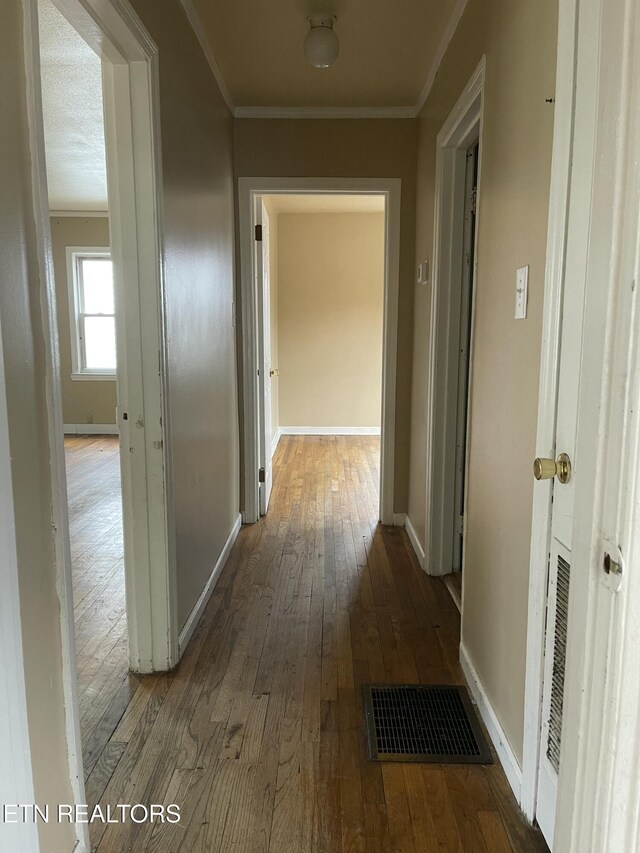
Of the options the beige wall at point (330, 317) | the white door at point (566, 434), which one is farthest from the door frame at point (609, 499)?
the beige wall at point (330, 317)

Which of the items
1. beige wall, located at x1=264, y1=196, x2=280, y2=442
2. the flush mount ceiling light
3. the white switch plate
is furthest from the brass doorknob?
beige wall, located at x1=264, y1=196, x2=280, y2=442

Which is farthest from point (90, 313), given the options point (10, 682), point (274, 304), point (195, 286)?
point (10, 682)

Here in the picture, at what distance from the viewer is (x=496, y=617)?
1.67 meters

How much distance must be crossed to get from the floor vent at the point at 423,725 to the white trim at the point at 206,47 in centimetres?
262

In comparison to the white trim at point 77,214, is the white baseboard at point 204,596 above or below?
below

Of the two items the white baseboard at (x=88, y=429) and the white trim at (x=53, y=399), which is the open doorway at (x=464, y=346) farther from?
the white baseboard at (x=88, y=429)

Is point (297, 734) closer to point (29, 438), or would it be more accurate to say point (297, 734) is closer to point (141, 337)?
point (29, 438)

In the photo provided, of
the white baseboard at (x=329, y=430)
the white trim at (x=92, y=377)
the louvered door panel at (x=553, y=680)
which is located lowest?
the white baseboard at (x=329, y=430)

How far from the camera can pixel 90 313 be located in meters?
6.80

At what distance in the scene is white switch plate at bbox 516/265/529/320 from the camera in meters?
1.43

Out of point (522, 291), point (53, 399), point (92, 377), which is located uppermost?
point (522, 291)

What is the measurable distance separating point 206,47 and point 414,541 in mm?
2670

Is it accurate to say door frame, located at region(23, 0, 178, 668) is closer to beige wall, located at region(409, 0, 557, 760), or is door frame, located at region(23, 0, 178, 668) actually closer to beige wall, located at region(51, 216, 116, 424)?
beige wall, located at region(409, 0, 557, 760)

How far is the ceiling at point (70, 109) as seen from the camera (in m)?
2.58
